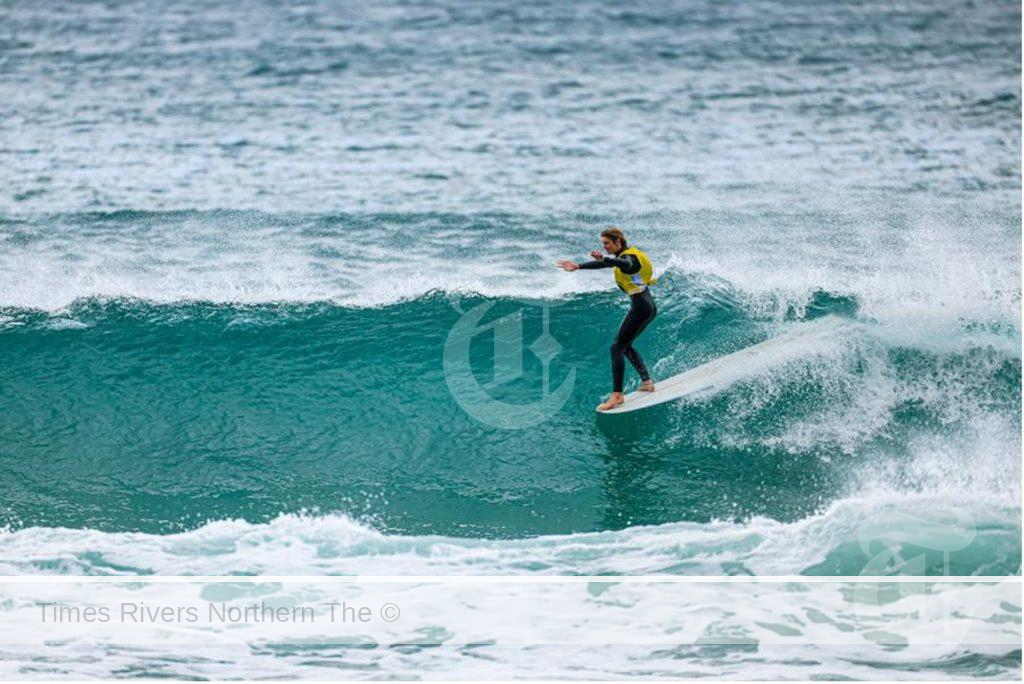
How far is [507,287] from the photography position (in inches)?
494

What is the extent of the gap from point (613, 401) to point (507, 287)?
339 centimetres

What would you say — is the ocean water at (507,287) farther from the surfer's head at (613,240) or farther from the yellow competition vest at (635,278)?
the surfer's head at (613,240)

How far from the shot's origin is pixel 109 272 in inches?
516

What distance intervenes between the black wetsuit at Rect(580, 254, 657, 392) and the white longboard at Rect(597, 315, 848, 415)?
196mm

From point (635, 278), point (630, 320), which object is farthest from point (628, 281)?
point (630, 320)

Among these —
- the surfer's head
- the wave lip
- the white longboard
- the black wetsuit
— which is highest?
the surfer's head

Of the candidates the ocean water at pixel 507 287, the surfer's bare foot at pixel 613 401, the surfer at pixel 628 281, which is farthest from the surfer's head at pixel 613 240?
the ocean water at pixel 507 287

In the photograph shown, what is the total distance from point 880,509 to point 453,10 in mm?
16789

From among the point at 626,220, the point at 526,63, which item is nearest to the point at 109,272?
the point at 626,220

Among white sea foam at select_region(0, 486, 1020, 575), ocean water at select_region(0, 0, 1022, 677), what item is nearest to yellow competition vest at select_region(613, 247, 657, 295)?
ocean water at select_region(0, 0, 1022, 677)

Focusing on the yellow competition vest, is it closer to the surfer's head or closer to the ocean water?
the surfer's head

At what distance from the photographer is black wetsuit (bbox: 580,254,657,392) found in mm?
8750

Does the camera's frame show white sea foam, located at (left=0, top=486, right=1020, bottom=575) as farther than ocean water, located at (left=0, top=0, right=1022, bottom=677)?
No

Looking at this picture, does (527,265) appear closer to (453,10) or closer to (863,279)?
(863,279)
